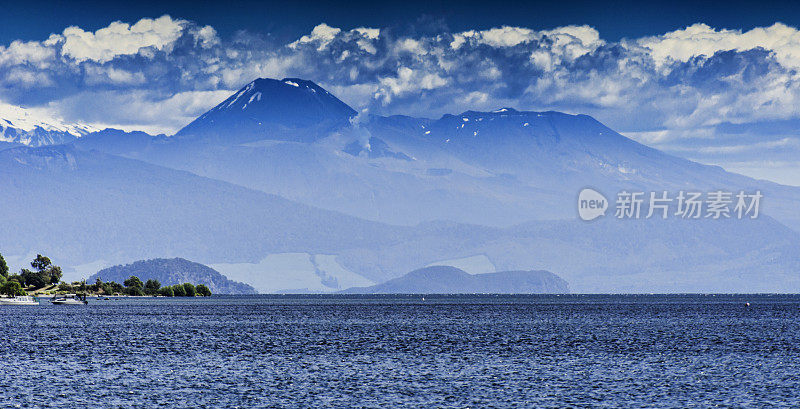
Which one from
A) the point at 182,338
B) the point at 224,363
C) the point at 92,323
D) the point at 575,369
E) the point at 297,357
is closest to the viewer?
the point at 575,369

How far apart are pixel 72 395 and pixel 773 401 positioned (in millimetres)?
52658

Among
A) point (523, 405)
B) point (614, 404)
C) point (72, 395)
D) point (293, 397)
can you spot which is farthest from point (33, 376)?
point (614, 404)

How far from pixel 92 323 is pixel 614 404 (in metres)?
131

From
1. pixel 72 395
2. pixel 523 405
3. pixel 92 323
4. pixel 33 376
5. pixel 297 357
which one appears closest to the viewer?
pixel 523 405

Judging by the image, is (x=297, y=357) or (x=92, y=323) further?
(x=92, y=323)

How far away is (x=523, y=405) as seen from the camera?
7088 cm

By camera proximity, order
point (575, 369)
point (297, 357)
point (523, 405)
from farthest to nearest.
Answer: point (297, 357), point (575, 369), point (523, 405)

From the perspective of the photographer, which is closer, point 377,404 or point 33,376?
point 377,404

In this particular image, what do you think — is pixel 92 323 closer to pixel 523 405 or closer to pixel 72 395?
pixel 72 395

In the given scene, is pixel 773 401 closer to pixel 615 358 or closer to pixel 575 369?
pixel 575 369

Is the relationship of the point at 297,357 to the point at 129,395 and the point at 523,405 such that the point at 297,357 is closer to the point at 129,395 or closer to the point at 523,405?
the point at 129,395

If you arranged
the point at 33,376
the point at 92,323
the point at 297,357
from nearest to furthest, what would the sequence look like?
the point at 33,376
the point at 297,357
the point at 92,323

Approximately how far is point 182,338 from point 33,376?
4898cm

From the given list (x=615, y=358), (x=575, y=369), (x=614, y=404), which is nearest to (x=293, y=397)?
(x=614, y=404)
